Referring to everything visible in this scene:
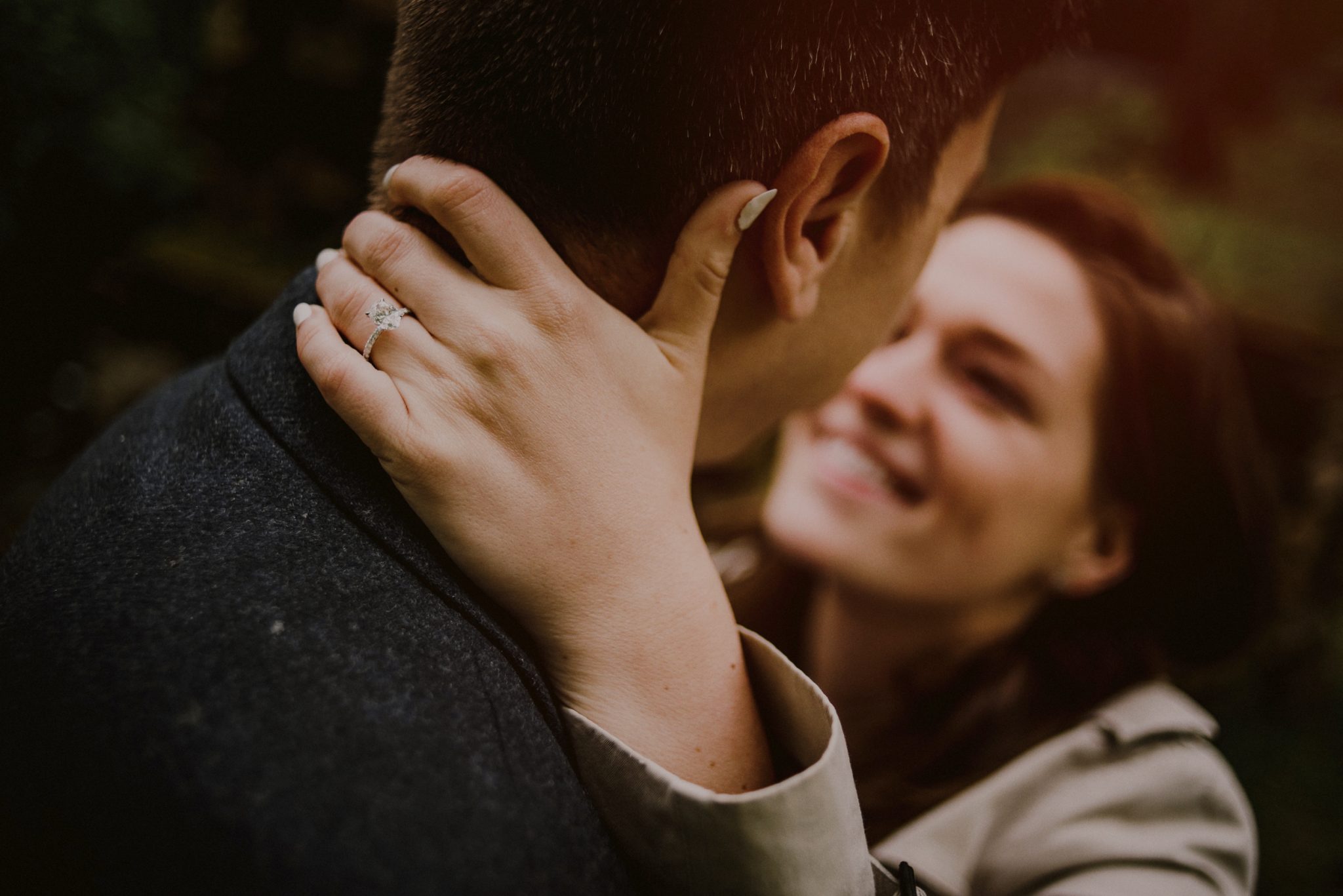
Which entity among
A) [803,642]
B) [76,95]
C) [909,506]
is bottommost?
[803,642]

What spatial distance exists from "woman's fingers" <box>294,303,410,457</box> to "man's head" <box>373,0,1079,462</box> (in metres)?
0.27

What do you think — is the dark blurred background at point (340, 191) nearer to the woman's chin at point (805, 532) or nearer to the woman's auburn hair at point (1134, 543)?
the woman's auburn hair at point (1134, 543)

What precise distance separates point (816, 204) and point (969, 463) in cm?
105

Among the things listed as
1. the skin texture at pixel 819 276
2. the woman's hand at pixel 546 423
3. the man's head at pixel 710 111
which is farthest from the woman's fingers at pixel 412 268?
the skin texture at pixel 819 276

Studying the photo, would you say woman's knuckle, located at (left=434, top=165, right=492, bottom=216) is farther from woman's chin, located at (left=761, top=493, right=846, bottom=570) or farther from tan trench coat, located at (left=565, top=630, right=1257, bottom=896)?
woman's chin, located at (left=761, top=493, right=846, bottom=570)

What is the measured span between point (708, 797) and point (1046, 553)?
4.88 ft

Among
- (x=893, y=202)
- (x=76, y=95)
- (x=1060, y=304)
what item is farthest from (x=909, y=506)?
(x=76, y=95)

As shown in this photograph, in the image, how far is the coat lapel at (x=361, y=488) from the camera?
0.93 m

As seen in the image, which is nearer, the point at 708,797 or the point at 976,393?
the point at 708,797

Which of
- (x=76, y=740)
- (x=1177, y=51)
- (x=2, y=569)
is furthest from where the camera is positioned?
(x=1177, y=51)

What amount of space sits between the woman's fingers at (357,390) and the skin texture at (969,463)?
1.36 m

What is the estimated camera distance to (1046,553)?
205 centimetres

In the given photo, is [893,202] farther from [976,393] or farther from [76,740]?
[76,740]

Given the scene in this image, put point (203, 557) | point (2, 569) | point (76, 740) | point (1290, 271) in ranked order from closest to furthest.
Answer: point (76, 740) → point (203, 557) → point (2, 569) → point (1290, 271)
